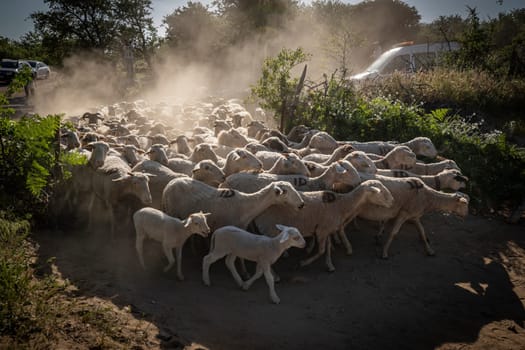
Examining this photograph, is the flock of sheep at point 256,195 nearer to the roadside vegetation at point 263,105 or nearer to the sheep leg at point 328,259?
the sheep leg at point 328,259

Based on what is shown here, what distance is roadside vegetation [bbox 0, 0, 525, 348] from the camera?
172 inches

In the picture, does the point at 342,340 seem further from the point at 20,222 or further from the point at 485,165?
the point at 485,165

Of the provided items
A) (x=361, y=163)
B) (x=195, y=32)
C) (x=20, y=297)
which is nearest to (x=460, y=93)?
(x=361, y=163)

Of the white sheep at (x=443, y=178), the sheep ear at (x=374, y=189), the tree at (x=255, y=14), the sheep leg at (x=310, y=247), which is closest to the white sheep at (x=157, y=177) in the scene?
the sheep leg at (x=310, y=247)

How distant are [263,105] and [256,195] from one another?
26.3ft

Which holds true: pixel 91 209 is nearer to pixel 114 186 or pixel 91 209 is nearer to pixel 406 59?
pixel 114 186

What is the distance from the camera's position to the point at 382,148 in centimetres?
968

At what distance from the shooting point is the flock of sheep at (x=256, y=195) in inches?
227

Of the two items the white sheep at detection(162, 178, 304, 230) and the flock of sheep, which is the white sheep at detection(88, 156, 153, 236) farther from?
the white sheep at detection(162, 178, 304, 230)

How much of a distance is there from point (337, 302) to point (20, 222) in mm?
4601

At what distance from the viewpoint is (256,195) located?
631cm

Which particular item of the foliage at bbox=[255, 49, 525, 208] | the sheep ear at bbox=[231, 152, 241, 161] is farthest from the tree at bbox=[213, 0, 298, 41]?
the sheep ear at bbox=[231, 152, 241, 161]

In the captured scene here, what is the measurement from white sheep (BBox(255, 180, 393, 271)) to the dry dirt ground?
1.73 feet

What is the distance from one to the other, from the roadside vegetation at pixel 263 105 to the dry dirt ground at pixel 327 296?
500mm
